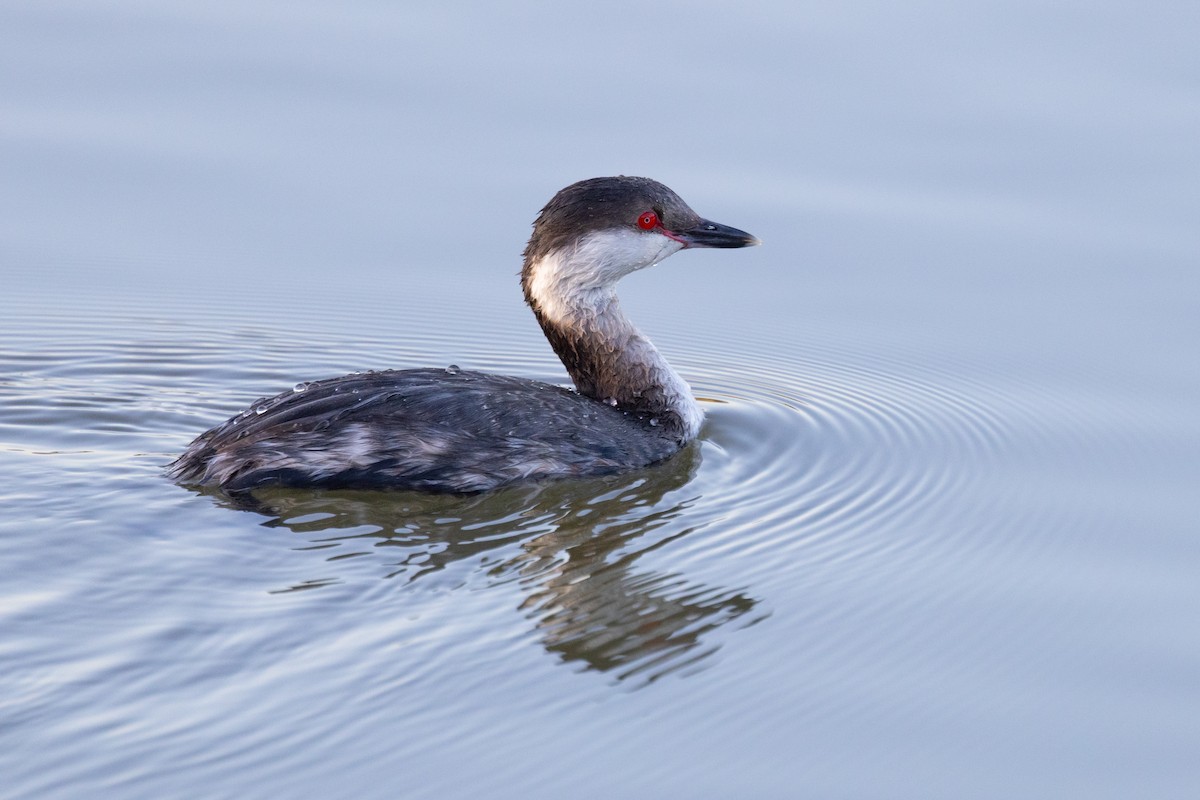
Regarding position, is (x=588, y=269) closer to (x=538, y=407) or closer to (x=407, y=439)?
(x=538, y=407)

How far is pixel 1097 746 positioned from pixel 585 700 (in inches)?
68.6

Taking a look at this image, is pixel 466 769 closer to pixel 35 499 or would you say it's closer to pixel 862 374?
pixel 35 499

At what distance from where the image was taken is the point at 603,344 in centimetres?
906

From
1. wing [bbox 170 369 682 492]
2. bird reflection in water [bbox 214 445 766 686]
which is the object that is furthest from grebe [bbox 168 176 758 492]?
bird reflection in water [bbox 214 445 766 686]

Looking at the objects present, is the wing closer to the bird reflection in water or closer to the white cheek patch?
the bird reflection in water

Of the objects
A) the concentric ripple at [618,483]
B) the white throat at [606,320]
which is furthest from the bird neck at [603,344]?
the concentric ripple at [618,483]

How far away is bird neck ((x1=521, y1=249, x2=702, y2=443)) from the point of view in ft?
29.4

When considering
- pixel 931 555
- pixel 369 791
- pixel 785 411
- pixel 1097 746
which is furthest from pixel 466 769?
pixel 785 411

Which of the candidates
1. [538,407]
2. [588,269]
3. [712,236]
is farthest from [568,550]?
[712,236]

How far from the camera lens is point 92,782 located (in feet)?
16.7

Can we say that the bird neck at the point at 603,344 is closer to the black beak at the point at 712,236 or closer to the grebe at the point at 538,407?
the grebe at the point at 538,407

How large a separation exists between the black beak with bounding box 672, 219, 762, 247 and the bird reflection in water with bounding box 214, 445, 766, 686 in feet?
4.94

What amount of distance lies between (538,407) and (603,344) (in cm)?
95

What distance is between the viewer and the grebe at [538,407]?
304 inches
